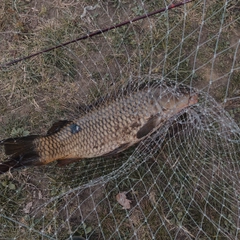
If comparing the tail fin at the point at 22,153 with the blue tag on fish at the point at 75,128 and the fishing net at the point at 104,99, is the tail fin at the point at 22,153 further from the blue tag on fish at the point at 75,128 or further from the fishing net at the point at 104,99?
the fishing net at the point at 104,99

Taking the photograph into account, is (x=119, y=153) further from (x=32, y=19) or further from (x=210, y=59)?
A: (x=32, y=19)

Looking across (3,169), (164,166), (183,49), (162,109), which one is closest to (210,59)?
(183,49)

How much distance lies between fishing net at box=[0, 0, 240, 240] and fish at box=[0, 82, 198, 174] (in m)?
0.11

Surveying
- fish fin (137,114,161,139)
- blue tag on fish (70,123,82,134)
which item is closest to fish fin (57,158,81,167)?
blue tag on fish (70,123,82,134)

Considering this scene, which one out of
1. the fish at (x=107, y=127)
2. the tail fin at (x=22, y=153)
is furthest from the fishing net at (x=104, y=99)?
the tail fin at (x=22, y=153)

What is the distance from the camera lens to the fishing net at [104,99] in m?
2.77

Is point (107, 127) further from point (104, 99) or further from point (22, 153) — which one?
point (22, 153)

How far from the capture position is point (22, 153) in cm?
259

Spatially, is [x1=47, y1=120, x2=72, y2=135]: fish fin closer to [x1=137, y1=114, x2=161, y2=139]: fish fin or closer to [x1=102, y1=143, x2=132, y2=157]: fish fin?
[x1=102, y1=143, x2=132, y2=157]: fish fin

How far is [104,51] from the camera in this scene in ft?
10.2

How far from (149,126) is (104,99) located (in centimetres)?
35

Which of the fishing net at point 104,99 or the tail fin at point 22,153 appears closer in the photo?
the tail fin at point 22,153

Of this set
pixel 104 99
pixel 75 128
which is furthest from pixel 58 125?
pixel 104 99

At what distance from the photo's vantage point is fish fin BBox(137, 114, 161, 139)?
101 inches
